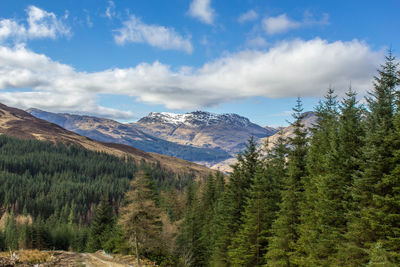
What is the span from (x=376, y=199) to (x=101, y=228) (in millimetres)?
49757

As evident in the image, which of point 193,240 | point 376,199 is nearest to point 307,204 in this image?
point 376,199

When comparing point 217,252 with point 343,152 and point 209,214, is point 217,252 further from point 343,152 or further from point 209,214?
point 343,152

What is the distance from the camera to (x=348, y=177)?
18156mm

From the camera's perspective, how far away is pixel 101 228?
5100 cm

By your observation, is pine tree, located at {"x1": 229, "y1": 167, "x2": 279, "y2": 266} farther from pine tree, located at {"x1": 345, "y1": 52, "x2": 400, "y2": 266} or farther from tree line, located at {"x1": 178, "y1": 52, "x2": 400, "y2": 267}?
pine tree, located at {"x1": 345, "y1": 52, "x2": 400, "y2": 266}

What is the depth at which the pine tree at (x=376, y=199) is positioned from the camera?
45.8ft

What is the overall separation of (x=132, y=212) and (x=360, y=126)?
88.0 feet

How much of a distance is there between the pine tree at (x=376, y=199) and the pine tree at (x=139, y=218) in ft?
78.5

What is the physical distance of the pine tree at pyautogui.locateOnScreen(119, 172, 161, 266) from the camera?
32.5 meters

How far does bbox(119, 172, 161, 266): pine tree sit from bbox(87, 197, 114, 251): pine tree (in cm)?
1764

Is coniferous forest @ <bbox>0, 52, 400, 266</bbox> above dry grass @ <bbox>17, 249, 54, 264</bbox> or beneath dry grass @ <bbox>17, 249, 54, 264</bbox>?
above

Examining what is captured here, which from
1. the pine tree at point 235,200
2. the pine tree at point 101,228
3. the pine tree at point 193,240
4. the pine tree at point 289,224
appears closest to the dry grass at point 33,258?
the pine tree at point 235,200

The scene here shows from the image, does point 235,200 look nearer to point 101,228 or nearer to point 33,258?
point 33,258

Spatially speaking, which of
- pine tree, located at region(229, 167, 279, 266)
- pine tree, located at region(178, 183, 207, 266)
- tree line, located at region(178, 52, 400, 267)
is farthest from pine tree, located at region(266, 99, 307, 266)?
pine tree, located at region(178, 183, 207, 266)
